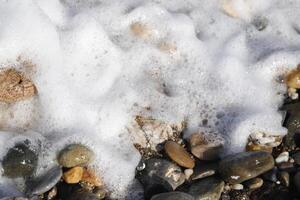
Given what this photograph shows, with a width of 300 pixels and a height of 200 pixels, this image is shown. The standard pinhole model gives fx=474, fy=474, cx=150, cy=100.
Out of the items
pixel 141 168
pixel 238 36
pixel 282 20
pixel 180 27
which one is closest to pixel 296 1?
pixel 282 20

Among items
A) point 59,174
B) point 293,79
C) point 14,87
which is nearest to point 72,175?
point 59,174

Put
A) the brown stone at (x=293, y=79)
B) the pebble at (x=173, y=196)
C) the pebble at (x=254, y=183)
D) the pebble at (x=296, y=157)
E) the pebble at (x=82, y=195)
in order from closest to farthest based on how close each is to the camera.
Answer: the pebble at (x=173, y=196), the pebble at (x=82, y=195), the pebble at (x=254, y=183), the pebble at (x=296, y=157), the brown stone at (x=293, y=79)

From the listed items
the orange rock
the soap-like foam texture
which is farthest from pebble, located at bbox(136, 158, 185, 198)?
the orange rock

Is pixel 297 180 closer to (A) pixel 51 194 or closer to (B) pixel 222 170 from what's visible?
(B) pixel 222 170

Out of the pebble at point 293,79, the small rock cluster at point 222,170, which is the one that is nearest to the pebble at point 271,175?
the small rock cluster at point 222,170

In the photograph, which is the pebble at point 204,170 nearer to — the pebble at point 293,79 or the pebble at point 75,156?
the pebble at point 75,156
